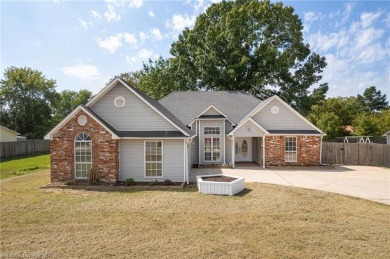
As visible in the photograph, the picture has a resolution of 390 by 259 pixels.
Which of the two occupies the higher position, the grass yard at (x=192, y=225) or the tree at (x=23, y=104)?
the tree at (x=23, y=104)

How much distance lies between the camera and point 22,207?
35.3 feet

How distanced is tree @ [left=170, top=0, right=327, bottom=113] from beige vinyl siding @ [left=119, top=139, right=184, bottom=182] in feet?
71.7

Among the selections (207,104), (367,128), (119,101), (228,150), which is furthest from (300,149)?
(367,128)

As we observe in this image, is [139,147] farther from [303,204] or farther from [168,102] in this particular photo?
[168,102]

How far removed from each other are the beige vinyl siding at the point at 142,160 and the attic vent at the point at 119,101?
2.16m

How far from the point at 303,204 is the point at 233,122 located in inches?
531

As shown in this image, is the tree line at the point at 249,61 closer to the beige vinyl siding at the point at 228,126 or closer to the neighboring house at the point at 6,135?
the beige vinyl siding at the point at 228,126

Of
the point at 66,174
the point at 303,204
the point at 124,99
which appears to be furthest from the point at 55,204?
the point at 303,204

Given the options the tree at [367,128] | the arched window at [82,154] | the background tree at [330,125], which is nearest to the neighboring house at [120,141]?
the arched window at [82,154]

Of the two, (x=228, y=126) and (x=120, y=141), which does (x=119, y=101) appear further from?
(x=228, y=126)

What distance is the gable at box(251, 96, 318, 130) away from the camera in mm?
21672

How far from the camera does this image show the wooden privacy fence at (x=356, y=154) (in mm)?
22172

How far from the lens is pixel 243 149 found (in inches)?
960

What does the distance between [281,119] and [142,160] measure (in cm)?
1216
